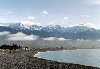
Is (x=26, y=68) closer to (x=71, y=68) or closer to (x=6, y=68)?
(x=6, y=68)

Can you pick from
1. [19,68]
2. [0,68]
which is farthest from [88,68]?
[0,68]

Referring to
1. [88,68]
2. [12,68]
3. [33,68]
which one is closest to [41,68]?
[33,68]

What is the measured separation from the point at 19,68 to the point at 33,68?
432 cm

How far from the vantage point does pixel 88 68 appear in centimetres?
8131

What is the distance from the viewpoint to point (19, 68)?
78.9 metres

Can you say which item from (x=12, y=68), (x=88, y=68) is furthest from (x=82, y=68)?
(x=12, y=68)

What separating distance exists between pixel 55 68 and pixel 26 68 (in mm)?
8710

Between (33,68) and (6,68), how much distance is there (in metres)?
8.09

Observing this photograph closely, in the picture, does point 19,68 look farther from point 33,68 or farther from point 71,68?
point 71,68

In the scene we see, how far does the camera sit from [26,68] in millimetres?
80188

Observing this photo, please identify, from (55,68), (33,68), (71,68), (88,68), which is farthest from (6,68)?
(88,68)

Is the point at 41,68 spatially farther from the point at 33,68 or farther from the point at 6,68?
the point at 6,68

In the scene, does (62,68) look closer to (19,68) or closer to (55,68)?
(55,68)

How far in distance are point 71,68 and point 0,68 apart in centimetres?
2136
